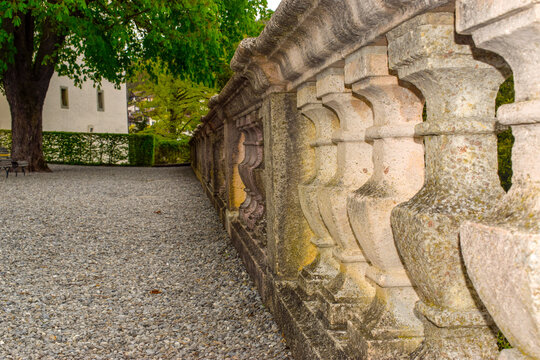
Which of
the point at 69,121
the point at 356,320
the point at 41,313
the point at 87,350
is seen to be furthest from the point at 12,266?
the point at 69,121

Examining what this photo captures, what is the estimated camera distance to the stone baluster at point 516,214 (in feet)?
2.79

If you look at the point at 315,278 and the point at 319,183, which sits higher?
the point at 319,183

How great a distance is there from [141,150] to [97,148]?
2.01 m

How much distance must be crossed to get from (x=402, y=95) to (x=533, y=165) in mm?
707

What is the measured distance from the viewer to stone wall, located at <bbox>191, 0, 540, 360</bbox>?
93cm

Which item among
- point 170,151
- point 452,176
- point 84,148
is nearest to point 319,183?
point 452,176

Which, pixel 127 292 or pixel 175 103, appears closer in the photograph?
pixel 127 292

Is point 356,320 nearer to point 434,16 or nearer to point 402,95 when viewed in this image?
point 402,95

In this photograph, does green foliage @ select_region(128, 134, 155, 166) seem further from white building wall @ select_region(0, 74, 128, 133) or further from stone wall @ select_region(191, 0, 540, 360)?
stone wall @ select_region(191, 0, 540, 360)

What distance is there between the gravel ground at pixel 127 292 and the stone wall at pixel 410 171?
0.50 m

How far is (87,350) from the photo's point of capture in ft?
9.22

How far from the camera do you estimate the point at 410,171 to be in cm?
157

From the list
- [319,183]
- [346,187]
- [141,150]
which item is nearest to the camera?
[346,187]

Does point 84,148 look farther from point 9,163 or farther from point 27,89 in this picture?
point 9,163
